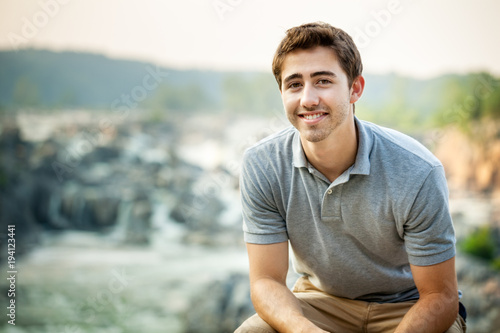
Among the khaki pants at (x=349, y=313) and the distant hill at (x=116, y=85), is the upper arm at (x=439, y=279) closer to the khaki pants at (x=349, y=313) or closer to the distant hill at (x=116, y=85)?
the khaki pants at (x=349, y=313)

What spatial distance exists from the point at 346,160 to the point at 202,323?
2.19m

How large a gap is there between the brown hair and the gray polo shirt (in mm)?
165

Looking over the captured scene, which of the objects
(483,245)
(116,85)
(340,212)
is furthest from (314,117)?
(116,85)

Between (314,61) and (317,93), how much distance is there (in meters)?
0.08

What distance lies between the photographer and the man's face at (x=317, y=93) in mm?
1277

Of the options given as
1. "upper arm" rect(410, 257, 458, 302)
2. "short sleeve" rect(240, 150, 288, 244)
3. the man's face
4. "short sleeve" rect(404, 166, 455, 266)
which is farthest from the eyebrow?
"upper arm" rect(410, 257, 458, 302)

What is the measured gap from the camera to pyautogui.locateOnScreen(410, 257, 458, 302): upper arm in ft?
4.07

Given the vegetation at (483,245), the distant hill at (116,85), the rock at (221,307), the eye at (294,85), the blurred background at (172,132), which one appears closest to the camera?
the eye at (294,85)

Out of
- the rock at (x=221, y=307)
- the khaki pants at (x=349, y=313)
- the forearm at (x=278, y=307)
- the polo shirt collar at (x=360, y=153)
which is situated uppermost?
the polo shirt collar at (x=360, y=153)

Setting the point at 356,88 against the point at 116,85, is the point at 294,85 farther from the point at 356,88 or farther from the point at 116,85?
the point at 116,85

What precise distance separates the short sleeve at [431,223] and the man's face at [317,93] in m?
0.25

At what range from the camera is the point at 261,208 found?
138cm

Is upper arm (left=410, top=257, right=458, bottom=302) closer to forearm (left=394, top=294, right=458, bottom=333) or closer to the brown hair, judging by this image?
forearm (left=394, top=294, right=458, bottom=333)

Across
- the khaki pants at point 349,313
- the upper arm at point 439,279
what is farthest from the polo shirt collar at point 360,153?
the khaki pants at point 349,313
